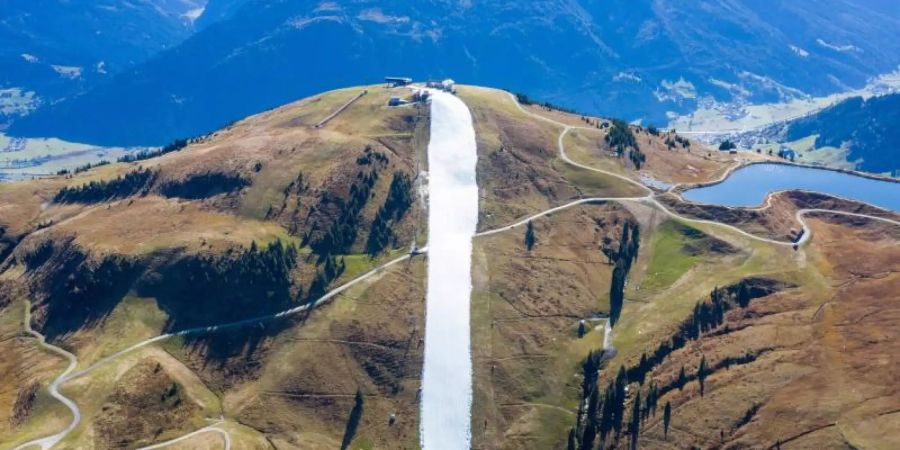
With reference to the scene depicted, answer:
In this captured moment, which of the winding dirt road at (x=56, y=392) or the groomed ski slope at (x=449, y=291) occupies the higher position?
the groomed ski slope at (x=449, y=291)

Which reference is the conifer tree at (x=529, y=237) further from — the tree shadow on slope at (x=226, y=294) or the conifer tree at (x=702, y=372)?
the tree shadow on slope at (x=226, y=294)

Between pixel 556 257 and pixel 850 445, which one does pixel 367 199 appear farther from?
pixel 850 445

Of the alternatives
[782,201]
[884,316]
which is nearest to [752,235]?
[782,201]

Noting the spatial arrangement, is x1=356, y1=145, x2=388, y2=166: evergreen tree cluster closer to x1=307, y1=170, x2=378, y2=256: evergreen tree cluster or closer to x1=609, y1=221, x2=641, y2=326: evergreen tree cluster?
x1=307, y1=170, x2=378, y2=256: evergreen tree cluster

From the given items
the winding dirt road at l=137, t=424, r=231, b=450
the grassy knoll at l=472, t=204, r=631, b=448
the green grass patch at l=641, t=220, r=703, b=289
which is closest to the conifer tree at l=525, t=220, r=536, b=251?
the grassy knoll at l=472, t=204, r=631, b=448

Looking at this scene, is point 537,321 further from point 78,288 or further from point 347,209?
point 78,288

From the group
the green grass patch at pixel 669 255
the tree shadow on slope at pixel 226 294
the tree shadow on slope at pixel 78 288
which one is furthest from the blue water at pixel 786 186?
the tree shadow on slope at pixel 78 288

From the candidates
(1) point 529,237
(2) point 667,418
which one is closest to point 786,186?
(1) point 529,237
